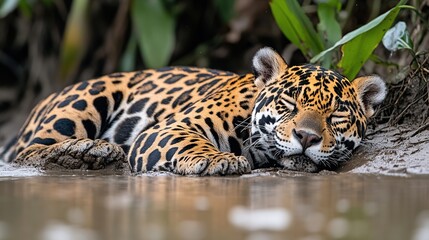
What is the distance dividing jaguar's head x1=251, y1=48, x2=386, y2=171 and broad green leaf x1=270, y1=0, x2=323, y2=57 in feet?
2.56

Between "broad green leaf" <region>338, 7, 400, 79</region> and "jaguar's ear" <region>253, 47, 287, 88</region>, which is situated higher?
"broad green leaf" <region>338, 7, 400, 79</region>

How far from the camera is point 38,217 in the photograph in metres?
4.07

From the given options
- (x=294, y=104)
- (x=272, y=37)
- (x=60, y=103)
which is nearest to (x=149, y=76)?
(x=60, y=103)

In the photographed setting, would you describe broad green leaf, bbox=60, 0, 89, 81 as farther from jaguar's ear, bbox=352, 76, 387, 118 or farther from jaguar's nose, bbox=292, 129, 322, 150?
jaguar's nose, bbox=292, 129, 322, 150

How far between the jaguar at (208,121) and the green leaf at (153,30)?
8.48 feet

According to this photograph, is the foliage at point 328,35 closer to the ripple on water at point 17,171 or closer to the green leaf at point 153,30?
the ripple on water at point 17,171

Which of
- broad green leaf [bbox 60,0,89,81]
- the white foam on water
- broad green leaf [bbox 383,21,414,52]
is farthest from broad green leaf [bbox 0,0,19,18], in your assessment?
the white foam on water

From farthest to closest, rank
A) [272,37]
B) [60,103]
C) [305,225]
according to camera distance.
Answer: [272,37] → [60,103] → [305,225]

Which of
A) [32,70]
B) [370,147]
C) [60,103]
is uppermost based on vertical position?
[32,70]

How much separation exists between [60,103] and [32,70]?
15.8 feet

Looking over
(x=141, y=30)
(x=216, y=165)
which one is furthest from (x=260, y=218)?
(x=141, y=30)

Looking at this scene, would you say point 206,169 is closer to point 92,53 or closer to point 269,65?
point 269,65

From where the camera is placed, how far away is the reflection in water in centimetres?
367

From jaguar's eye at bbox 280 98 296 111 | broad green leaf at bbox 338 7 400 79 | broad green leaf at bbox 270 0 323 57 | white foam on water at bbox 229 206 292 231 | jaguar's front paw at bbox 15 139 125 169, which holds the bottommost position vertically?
white foam on water at bbox 229 206 292 231
